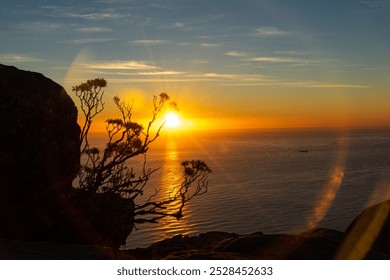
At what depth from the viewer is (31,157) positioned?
1212cm

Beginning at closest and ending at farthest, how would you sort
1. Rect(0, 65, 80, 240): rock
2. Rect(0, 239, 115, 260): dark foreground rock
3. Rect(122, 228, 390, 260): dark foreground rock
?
→ Rect(0, 239, 115, 260): dark foreground rock < Rect(122, 228, 390, 260): dark foreground rock < Rect(0, 65, 80, 240): rock

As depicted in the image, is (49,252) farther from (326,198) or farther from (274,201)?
(326,198)

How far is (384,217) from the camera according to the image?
14.4 m

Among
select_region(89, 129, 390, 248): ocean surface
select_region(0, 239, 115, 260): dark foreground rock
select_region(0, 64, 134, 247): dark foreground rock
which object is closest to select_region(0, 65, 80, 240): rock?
select_region(0, 64, 134, 247): dark foreground rock

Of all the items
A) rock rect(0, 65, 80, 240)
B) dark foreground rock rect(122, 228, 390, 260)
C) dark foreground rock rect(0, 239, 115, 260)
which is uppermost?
rock rect(0, 65, 80, 240)

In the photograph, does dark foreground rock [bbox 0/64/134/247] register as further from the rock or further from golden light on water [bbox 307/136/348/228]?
golden light on water [bbox 307/136/348/228]

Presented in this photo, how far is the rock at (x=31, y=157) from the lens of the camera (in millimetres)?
11859

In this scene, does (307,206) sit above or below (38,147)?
below

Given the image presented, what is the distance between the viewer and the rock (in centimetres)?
1186

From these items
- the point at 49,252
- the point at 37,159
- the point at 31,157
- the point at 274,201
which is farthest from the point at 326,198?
the point at 49,252
